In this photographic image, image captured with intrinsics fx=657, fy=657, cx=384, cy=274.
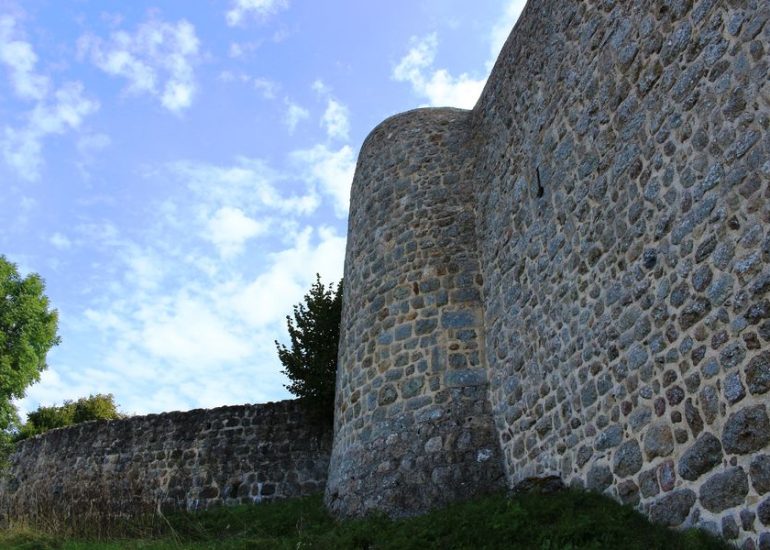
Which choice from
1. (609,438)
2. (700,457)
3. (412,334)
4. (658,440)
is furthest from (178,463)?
(700,457)

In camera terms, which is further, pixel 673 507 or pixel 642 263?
pixel 642 263

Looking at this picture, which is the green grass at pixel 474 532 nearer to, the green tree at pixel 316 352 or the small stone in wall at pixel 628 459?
the small stone in wall at pixel 628 459

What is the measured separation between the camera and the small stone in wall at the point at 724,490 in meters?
4.22

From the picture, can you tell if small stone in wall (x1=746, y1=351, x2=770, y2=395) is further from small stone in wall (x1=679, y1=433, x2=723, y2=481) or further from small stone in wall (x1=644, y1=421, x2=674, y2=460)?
small stone in wall (x1=644, y1=421, x2=674, y2=460)

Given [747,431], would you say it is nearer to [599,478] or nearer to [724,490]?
[724,490]

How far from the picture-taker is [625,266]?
19.0 feet

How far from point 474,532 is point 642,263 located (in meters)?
2.77

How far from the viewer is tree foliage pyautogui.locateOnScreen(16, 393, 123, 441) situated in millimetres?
22812

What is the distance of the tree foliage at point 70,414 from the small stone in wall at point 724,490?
68.7 ft

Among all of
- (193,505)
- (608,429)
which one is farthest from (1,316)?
(608,429)

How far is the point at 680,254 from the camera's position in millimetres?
5066

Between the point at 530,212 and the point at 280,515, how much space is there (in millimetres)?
5884

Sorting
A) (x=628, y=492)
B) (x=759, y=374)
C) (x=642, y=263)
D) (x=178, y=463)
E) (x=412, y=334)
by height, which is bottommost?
(x=628, y=492)

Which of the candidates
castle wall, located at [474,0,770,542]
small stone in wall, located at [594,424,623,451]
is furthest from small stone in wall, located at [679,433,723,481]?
small stone in wall, located at [594,424,623,451]
